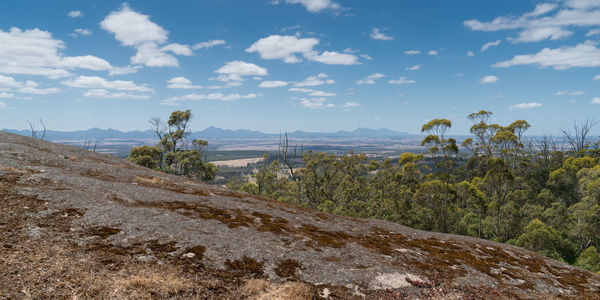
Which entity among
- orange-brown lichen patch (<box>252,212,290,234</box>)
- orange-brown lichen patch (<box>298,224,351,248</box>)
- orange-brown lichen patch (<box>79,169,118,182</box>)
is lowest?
orange-brown lichen patch (<box>298,224,351,248</box>)

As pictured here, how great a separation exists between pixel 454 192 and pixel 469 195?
287 centimetres

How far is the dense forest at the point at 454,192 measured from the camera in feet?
137

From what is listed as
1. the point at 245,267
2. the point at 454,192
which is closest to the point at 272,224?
the point at 245,267

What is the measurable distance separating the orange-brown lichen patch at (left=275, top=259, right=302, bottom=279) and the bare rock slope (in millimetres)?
42

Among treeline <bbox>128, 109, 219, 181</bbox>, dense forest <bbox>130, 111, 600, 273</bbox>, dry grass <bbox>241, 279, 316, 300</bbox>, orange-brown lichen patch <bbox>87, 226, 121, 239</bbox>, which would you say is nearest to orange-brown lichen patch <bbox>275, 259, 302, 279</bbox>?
dry grass <bbox>241, 279, 316, 300</bbox>

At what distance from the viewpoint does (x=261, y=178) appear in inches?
2630

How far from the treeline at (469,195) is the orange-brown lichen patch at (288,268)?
123ft

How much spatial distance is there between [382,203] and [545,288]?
42.4 meters

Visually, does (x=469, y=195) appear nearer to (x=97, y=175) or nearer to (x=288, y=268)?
(x=288, y=268)

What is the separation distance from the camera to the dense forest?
41.7 m

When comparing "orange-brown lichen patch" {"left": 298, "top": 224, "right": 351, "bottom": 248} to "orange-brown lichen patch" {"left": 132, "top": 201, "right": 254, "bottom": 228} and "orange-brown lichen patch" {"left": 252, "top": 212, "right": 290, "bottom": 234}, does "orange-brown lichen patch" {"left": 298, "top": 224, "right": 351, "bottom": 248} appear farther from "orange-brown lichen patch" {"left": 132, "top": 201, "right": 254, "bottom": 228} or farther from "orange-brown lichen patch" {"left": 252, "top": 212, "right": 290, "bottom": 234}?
"orange-brown lichen patch" {"left": 132, "top": 201, "right": 254, "bottom": 228}

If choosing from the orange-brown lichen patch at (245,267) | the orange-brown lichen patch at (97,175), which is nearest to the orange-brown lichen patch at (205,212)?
the orange-brown lichen patch at (245,267)

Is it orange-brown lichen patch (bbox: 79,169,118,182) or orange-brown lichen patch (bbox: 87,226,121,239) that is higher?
orange-brown lichen patch (bbox: 79,169,118,182)

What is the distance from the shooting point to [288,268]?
10.8 metres
